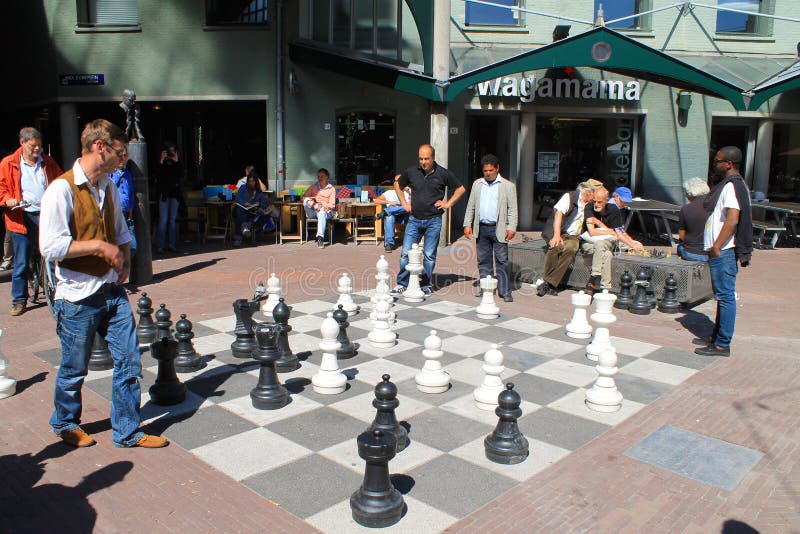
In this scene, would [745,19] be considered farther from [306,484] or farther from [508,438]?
[306,484]

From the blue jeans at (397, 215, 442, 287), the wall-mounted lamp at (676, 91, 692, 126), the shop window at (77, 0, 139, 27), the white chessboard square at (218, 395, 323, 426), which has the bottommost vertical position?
the white chessboard square at (218, 395, 323, 426)

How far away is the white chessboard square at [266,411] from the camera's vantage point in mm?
4895

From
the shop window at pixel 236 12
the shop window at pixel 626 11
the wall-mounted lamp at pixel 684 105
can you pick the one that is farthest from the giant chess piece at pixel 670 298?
the shop window at pixel 236 12

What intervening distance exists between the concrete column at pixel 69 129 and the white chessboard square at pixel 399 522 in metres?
14.5

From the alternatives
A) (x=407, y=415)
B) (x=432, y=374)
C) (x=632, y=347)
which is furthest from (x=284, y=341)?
(x=632, y=347)

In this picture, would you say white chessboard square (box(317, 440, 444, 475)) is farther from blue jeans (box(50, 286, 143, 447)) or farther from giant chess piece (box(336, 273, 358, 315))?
giant chess piece (box(336, 273, 358, 315))

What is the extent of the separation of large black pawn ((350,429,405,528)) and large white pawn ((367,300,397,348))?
298 centimetres

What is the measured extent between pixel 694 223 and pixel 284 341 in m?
5.28

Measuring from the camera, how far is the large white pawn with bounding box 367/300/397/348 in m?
6.63

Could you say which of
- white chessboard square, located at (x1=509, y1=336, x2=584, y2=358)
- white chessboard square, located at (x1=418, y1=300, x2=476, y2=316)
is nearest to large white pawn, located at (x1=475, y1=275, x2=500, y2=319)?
white chessboard square, located at (x1=418, y1=300, x2=476, y2=316)

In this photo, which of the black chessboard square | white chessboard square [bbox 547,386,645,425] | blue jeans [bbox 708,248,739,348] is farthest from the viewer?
blue jeans [bbox 708,248,739,348]

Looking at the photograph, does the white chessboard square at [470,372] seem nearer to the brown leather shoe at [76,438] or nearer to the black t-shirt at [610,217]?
the brown leather shoe at [76,438]

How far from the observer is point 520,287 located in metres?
9.80

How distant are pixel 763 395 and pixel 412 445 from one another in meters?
3.03
